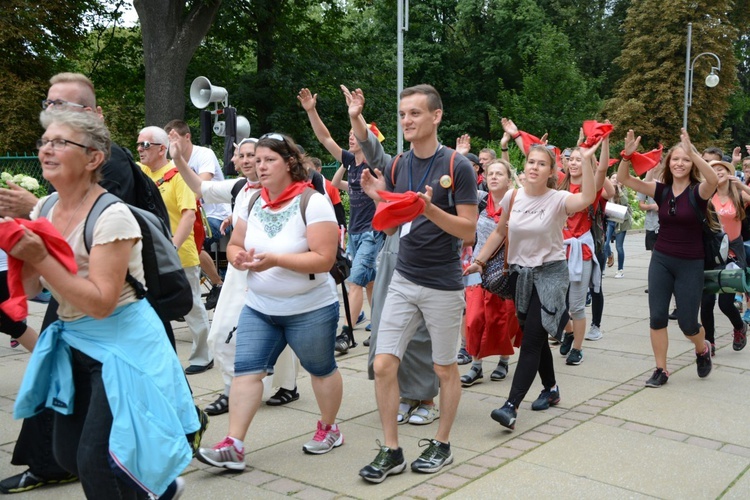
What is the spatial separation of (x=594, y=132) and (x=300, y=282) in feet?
7.94

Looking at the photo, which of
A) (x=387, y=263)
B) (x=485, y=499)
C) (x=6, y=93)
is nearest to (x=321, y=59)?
(x=6, y=93)

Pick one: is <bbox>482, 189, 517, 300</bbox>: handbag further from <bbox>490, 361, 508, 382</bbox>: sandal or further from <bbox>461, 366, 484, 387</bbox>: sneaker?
<bbox>490, 361, 508, 382</bbox>: sandal

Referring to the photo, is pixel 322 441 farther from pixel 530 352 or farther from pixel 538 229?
pixel 538 229

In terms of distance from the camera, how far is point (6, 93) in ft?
70.1

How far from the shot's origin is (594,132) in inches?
215

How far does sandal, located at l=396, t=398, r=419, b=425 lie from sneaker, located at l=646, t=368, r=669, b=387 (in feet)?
6.81

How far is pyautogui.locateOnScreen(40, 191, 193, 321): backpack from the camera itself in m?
3.02

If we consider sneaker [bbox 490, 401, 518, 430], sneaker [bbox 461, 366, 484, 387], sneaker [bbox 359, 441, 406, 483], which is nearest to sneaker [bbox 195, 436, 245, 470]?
sneaker [bbox 359, 441, 406, 483]

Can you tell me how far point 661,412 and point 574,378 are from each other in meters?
1.10

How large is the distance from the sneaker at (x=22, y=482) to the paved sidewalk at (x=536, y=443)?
5 centimetres

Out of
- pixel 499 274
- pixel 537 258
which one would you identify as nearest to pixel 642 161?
pixel 537 258

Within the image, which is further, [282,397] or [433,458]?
[282,397]

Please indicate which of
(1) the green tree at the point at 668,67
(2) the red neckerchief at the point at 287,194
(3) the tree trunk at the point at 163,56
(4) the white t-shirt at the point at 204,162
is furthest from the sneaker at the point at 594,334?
(1) the green tree at the point at 668,67

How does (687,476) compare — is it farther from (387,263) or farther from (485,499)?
(387,263)
